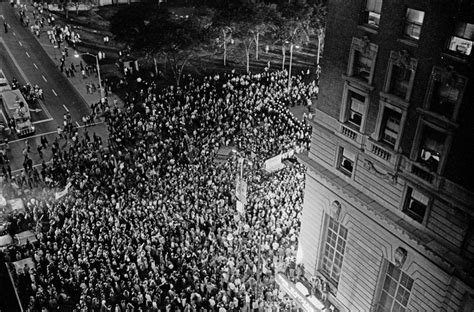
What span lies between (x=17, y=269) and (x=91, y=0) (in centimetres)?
8448

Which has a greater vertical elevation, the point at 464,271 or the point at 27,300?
the point at 464,271

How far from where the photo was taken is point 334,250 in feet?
115

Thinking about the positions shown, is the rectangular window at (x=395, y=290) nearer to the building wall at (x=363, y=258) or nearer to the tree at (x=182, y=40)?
the building wall at (x=363, y=258)

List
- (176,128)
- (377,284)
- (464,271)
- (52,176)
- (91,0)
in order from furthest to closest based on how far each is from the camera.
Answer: (91,0), (176,128), (52,176), (377,284), (464,271)

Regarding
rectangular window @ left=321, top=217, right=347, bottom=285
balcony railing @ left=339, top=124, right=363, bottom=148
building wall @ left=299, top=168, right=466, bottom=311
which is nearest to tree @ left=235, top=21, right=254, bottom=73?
building wall @ left=299, top=168, right=466, bottom=311

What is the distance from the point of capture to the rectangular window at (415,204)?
92.0 ft

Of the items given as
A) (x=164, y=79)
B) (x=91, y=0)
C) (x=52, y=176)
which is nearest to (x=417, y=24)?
(x=52, y=176)

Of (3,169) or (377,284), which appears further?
(3,169)

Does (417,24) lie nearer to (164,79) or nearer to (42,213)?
(42,213)

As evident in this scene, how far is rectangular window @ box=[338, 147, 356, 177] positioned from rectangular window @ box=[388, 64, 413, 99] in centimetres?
546

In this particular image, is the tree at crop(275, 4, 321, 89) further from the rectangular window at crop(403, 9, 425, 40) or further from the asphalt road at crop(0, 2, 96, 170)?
the rectangular window at crop(403, 9, 425, 40)

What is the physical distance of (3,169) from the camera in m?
51.2

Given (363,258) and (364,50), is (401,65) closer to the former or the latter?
(364,50)

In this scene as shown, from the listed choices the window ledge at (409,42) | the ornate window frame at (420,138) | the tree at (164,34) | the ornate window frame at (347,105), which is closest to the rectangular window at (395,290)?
the ornate window frame at (420,138)
